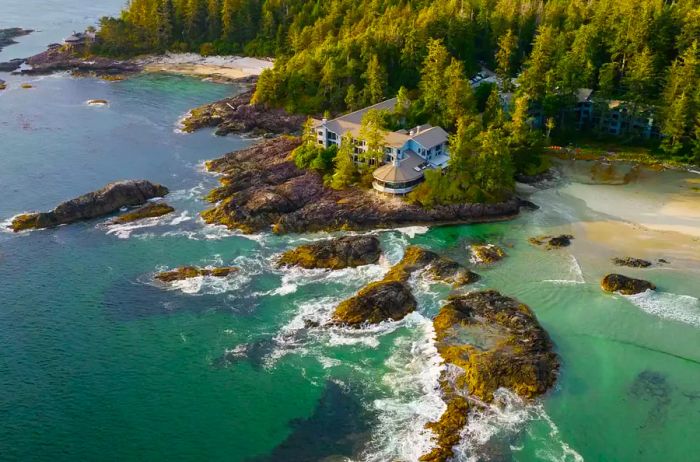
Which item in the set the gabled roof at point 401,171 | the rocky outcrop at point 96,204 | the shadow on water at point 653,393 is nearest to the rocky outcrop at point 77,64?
the rocky outcrop at point 96,204

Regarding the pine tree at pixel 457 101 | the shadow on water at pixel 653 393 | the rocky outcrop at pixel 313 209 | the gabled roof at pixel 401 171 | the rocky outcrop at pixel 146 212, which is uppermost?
the pine tree at pixel 457 101

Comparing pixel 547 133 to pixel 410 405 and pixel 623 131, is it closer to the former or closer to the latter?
pixel 623 131

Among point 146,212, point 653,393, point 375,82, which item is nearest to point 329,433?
point 653,393

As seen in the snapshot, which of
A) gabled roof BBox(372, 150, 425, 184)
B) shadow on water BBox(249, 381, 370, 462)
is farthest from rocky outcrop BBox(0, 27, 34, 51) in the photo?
shadow on water BBox(249, 381, 370, 462)

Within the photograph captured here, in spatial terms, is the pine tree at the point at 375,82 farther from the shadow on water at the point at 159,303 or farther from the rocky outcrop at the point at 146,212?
the shadow on water at the point at 159,303

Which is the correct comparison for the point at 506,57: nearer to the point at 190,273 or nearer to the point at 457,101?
the point at 457,101

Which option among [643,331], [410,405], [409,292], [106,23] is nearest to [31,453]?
[410,405]

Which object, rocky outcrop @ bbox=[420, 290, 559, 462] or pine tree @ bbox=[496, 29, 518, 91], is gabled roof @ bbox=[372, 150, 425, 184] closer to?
rocky outcrop @ bbox=[420, 290, 559, 462]
